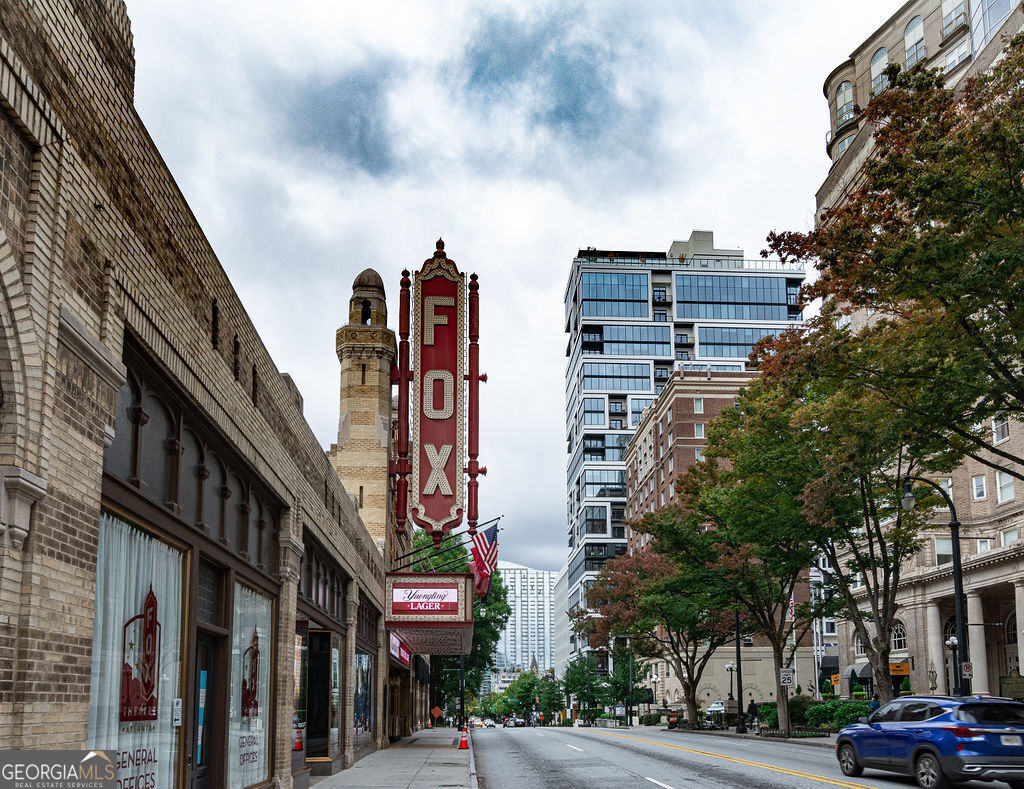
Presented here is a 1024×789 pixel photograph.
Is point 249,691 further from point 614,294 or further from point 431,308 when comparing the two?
point 614,294

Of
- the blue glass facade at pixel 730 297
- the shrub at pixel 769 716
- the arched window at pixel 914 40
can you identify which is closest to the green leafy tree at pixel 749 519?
the shrub at pixel 769 716

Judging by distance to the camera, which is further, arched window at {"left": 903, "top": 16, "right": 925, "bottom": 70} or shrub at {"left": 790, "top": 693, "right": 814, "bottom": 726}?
arched window at {"left": 903, "top": 16, "right": 925, "bottom": 70}

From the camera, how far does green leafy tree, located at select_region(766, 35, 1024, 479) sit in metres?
16.9

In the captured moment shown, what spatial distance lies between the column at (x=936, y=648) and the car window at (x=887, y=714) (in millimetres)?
32833

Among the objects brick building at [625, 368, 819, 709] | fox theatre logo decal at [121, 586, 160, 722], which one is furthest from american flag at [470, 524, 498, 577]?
brick building at [625, 368, 819, 709]

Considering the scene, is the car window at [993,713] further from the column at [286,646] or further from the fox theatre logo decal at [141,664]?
the fox theatre logo decal at [141,664]

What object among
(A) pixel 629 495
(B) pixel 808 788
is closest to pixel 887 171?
(B) pixel 808 788

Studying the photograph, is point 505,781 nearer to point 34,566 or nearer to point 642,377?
Answer: point 34,566

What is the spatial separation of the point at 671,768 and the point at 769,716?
95.4 ft

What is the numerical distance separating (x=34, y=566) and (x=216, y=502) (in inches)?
229

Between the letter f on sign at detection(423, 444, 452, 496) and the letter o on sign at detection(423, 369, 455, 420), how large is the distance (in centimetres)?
79

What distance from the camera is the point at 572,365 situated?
156375mm

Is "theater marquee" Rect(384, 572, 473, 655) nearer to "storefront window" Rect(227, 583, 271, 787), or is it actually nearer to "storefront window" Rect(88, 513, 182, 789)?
"storefront window" Rect(227, 583, 271, 787)

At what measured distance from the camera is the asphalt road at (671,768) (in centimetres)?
1933
